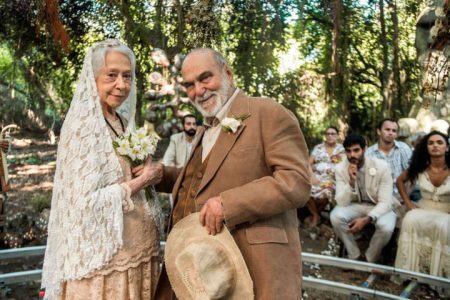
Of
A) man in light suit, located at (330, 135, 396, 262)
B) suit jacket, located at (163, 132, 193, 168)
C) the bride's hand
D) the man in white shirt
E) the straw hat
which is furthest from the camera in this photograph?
suit jacket, located at (163, 132, 193, 168)

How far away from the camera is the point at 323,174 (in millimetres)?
7410

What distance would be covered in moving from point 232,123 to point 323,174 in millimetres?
5459

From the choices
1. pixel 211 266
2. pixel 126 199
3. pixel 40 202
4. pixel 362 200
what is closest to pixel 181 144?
pixel 362 200

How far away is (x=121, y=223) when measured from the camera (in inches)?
91.6

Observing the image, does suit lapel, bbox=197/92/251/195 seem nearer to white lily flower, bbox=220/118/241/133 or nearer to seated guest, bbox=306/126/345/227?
white lily flower, bbox=220/118/241/133

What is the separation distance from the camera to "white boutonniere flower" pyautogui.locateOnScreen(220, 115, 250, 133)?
2.20 meters

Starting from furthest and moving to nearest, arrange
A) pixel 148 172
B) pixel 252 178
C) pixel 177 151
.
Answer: pixel 177 151, pixel 148 172, pixel 252 178

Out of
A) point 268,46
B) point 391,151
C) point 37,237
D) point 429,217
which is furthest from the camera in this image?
point 268,46

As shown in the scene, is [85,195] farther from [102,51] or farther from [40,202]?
[40,202]

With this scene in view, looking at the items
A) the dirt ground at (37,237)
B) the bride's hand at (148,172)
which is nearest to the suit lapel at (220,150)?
the bride's hand at (148,172)

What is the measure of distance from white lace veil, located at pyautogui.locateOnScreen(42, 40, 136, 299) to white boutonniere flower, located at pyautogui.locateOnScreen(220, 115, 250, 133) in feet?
2.04

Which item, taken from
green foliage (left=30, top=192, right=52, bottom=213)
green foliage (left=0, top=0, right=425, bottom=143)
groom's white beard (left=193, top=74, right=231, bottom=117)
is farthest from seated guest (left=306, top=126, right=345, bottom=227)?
groom's white beard (left=193, top=74, right=231, bottom=117)

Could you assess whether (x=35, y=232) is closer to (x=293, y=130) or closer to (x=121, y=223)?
(x=121, y=223)

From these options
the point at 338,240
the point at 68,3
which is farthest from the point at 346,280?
the point at 68,3
